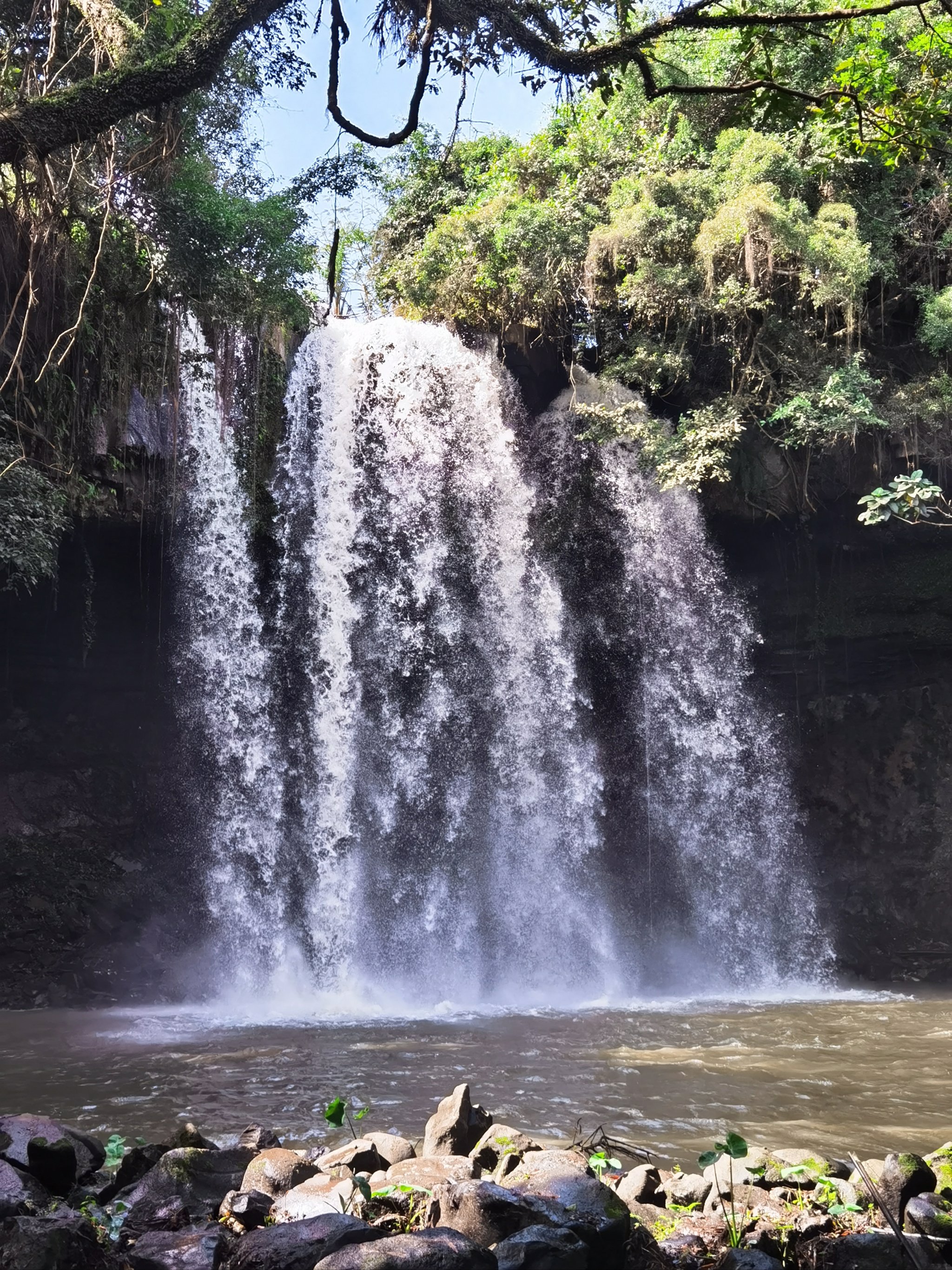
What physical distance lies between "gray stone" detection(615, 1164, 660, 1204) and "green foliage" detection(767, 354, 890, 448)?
9.30 metres

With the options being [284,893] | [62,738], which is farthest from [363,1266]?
[62,738]

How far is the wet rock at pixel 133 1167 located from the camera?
3.77m

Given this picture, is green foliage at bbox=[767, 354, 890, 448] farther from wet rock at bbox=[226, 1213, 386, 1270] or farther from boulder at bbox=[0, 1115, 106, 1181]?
wet rock at bbox=[226, 1213, 386, 1270]

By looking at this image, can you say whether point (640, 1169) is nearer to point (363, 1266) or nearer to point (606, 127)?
point (363, 1266)

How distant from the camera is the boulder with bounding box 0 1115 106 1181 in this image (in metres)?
3.78

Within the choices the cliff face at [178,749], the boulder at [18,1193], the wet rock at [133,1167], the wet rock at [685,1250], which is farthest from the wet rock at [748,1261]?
the cliff face at [178,749]

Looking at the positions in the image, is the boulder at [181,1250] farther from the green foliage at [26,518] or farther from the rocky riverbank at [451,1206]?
the green foliage at [26,518]

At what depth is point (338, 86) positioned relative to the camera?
4.39m

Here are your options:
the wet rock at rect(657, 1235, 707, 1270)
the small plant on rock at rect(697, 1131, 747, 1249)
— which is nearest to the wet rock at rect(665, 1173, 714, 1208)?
the small plant on rock at rect(697, 1131, 747, 1249)

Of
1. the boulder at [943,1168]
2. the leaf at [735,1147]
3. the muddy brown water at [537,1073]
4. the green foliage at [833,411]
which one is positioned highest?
the green foliage at [833,411]

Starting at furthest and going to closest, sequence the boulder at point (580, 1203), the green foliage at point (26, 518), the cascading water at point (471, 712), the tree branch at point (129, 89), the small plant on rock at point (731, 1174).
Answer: the cascading water at point (471, 712) < the green foliage at point (26, 518) < the tree branch at point (129, 89) < the small plant on rock at point (731, 1174) < the boulder at point (580, 1203)

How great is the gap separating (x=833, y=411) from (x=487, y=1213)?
1031 centimetres

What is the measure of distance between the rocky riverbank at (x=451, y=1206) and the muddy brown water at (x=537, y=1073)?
1051 mm

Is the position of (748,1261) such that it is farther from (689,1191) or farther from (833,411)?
(833,411)
